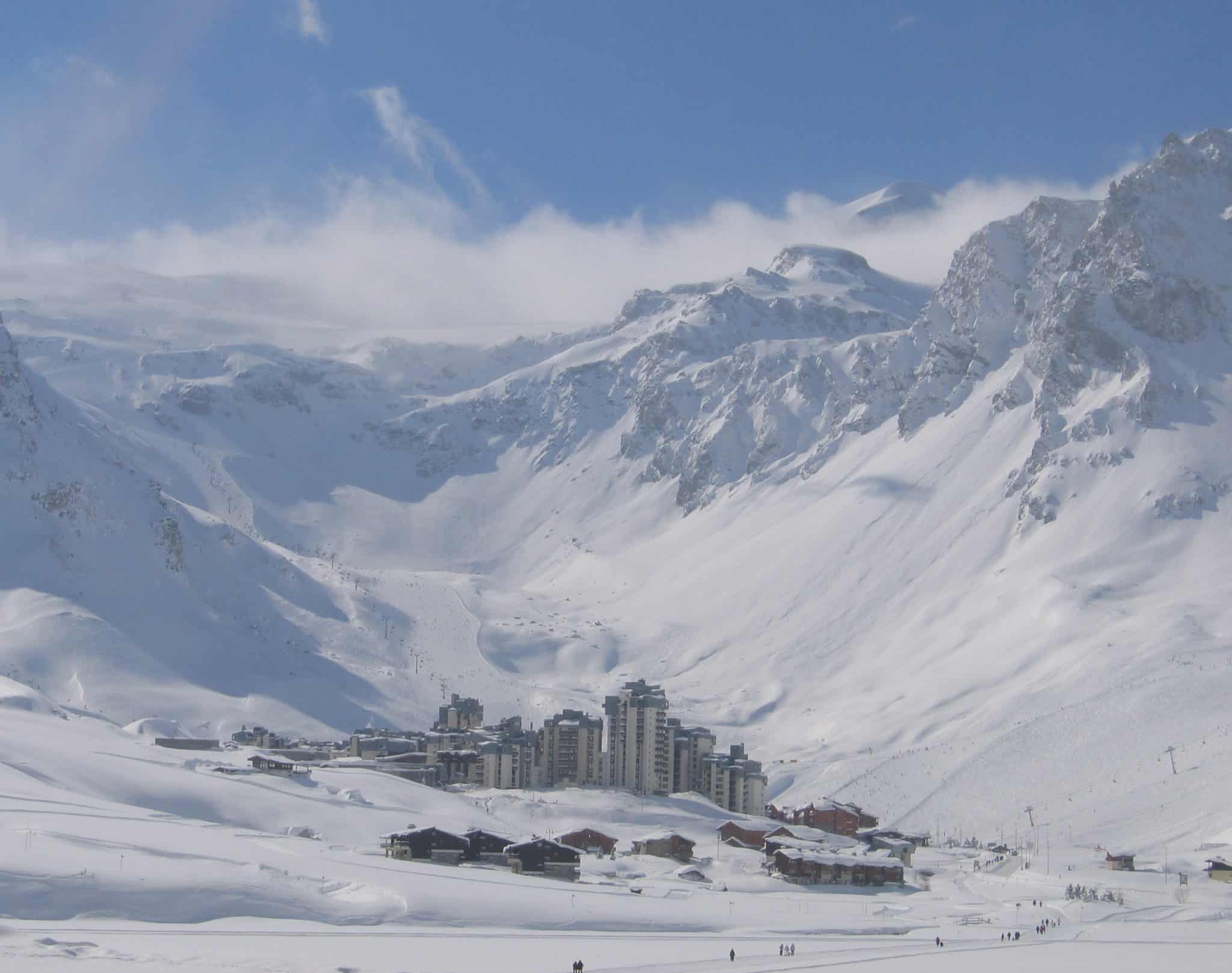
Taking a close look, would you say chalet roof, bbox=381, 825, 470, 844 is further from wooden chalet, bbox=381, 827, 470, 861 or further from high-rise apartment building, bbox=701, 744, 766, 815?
high-rise apartment building, bbox=701, 744, 766, 815

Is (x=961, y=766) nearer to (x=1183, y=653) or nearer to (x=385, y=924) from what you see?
(x=1183, y=653)

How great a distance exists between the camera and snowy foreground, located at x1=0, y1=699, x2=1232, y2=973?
2537 inches

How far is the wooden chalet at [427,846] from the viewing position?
93500mm

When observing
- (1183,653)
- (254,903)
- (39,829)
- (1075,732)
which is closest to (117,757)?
(39,829)

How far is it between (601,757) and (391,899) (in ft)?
266

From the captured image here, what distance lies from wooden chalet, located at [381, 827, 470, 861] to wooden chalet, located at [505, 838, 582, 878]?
3140 mm

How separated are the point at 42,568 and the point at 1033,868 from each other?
5028 inches

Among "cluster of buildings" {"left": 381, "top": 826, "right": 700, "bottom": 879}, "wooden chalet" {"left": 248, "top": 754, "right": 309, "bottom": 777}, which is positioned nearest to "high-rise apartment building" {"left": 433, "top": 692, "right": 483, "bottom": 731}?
"wooden chalet" {"left": 248, "top": 754, "right": 309, "bottom": 777}

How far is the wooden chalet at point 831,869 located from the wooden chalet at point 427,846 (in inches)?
888

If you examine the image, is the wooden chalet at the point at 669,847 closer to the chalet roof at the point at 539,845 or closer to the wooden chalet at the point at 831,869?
the wooden chalet at the point at 831,869

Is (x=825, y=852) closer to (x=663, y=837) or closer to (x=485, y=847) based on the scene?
(x=663, y=837)

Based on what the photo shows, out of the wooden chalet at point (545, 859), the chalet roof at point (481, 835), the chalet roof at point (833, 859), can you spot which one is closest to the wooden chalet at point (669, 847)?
the chalet roof at point (833, 859)

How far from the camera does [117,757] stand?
352 feet

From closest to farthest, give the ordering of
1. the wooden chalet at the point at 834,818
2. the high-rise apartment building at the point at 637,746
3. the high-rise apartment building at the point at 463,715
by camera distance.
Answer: the wooden chalet at the point at 834,818 < the high-rise apartment building at the point at 637,746 < the high-rise apartment building at the point at 463,715
